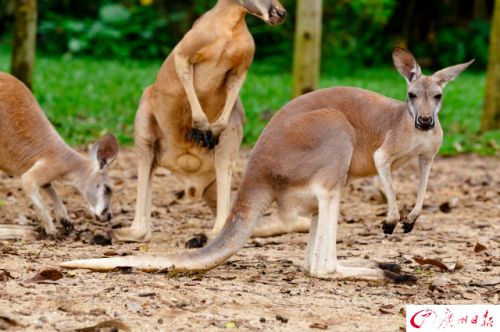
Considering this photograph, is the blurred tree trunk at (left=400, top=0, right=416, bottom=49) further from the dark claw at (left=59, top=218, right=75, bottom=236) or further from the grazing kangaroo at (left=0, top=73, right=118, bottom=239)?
the dark claw at (left=59, top=218, right=75, bottom=236)

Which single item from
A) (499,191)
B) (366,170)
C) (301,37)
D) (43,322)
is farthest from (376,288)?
(301,37)

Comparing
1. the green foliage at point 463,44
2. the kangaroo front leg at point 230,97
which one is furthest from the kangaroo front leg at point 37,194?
Result: the green foliage at point 463,44

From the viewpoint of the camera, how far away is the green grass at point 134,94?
385 inches

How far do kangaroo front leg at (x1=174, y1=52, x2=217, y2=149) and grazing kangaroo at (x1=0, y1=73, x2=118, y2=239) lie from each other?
66cm

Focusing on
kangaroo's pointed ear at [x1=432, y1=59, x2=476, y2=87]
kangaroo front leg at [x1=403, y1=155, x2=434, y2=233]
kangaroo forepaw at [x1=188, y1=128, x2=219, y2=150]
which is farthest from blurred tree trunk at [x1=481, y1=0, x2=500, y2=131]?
kangaroo front leg at [x1=403, y1=155, x2=434, y2=233]

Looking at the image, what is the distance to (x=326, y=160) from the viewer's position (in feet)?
14.9

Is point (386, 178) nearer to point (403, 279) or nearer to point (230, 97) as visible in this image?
point (403, 279)

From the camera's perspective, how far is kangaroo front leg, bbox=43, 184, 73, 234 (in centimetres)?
580

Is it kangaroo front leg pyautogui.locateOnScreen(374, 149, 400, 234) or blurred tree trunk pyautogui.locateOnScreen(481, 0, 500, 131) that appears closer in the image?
kangaroo front leg pyautogui.locateOnScreen(374, 149, 400, 234)

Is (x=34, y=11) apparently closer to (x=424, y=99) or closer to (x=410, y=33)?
(x=424, y=99)

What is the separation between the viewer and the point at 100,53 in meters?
15.8

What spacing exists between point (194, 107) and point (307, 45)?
185 inches

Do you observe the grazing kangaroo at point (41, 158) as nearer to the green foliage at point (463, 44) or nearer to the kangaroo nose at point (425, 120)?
the kangaroo nose at point (425, 120)

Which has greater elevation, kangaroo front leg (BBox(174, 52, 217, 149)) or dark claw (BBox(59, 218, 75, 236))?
kangaroo front leg (BBox(174, 52, 217, 149))
